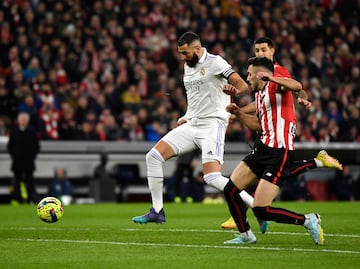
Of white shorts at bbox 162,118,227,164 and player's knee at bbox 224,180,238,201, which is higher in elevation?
white shorts at bbox 162,118,227,164

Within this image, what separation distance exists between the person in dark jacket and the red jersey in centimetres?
1225

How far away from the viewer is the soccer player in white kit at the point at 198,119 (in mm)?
12469

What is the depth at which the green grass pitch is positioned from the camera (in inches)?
352

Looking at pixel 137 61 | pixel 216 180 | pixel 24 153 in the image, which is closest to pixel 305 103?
pixel 216 180

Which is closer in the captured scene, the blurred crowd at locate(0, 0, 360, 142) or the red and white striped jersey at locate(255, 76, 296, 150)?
the red and white striped jersey at locate(255, 76, 296, 150)

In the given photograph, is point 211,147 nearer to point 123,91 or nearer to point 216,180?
point 216,180

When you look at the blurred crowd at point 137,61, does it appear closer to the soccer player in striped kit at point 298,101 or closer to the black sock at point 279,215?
the soccer player in striped kit at point 298,101

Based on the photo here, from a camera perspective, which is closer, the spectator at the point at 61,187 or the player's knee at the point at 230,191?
the player's knee at the point at 230,191

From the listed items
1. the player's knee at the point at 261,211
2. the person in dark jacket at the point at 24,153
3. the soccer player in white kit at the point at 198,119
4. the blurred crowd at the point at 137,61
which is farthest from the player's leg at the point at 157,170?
the person in dark jacket at the point at 24,153

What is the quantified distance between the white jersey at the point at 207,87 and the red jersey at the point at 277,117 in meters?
1.73

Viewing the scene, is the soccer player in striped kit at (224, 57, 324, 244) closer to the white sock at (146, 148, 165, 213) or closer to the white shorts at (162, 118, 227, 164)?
the white shorts at (162, 118, 227, 164)

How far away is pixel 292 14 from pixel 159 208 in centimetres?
1912

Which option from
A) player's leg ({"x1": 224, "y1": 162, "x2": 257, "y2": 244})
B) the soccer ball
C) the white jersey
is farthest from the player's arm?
the soccer ball

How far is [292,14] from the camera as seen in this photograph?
30.7 meters
